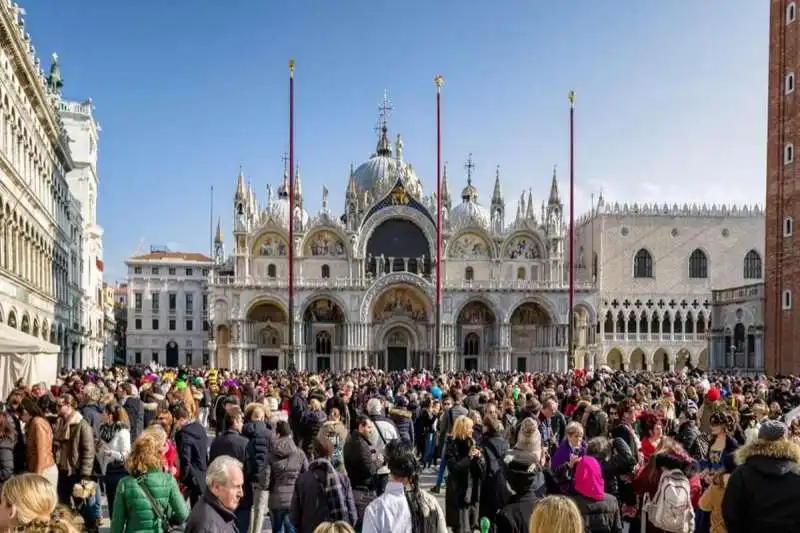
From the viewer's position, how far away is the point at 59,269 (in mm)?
42438

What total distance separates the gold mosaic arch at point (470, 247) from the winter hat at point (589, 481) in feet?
179

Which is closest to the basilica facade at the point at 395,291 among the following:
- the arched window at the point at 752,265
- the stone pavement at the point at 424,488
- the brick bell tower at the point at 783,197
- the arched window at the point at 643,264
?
the arched window at the point at 643,264

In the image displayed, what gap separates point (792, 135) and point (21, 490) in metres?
41.1

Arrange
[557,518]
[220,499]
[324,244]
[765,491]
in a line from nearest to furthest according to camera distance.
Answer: [557,518] → [220,499] → [765,491] → [324,244]

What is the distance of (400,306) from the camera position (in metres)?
59.8

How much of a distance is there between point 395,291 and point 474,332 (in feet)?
21.3

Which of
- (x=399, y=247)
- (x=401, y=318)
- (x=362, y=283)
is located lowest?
(x=401, y=318)

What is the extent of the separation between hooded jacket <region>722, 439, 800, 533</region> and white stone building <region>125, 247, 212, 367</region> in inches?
2896

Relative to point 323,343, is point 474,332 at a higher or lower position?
higher

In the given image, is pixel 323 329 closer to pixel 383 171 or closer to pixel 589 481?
pixel 383 171

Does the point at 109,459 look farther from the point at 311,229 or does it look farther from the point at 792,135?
the point at 311,229

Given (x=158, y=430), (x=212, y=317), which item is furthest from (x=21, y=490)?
(x=212, y=317)

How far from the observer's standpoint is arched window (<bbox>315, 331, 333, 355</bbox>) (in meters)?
59.9

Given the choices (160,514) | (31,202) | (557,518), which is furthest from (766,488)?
(31,202)
